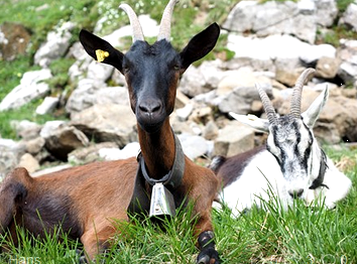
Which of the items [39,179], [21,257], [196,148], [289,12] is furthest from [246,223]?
[289,12]

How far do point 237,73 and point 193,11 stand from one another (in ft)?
12.4

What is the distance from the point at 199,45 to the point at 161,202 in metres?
1.14

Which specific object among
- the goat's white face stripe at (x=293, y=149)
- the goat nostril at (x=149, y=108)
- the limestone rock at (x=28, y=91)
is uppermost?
the goat nostril at (x=149, y=108)

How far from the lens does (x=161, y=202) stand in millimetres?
4348

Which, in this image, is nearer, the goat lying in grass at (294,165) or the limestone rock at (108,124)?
the goat lying in grass at (294,165)

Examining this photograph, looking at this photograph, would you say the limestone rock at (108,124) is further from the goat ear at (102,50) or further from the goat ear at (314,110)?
the goat ear at (102,50)

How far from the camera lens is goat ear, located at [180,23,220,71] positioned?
452cm

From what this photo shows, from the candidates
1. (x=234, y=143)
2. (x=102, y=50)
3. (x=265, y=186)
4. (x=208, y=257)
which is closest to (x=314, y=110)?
(x=265, y=186)

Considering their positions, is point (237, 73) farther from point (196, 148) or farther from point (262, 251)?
point (262, 251)

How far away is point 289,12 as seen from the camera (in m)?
17.2

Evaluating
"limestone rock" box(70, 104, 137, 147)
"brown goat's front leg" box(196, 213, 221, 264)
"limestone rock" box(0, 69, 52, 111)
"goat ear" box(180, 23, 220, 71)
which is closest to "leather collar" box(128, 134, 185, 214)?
"brown goat's front leg" box(196, 213, 221, 264)

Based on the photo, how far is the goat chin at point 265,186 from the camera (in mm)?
6520

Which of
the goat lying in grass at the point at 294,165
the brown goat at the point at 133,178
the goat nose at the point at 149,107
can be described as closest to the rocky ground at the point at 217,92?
the goat lying in grass at the point at 294,165

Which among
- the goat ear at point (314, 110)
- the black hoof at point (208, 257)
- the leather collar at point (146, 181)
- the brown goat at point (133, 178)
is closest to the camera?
the black hoof at point (208, 257)
